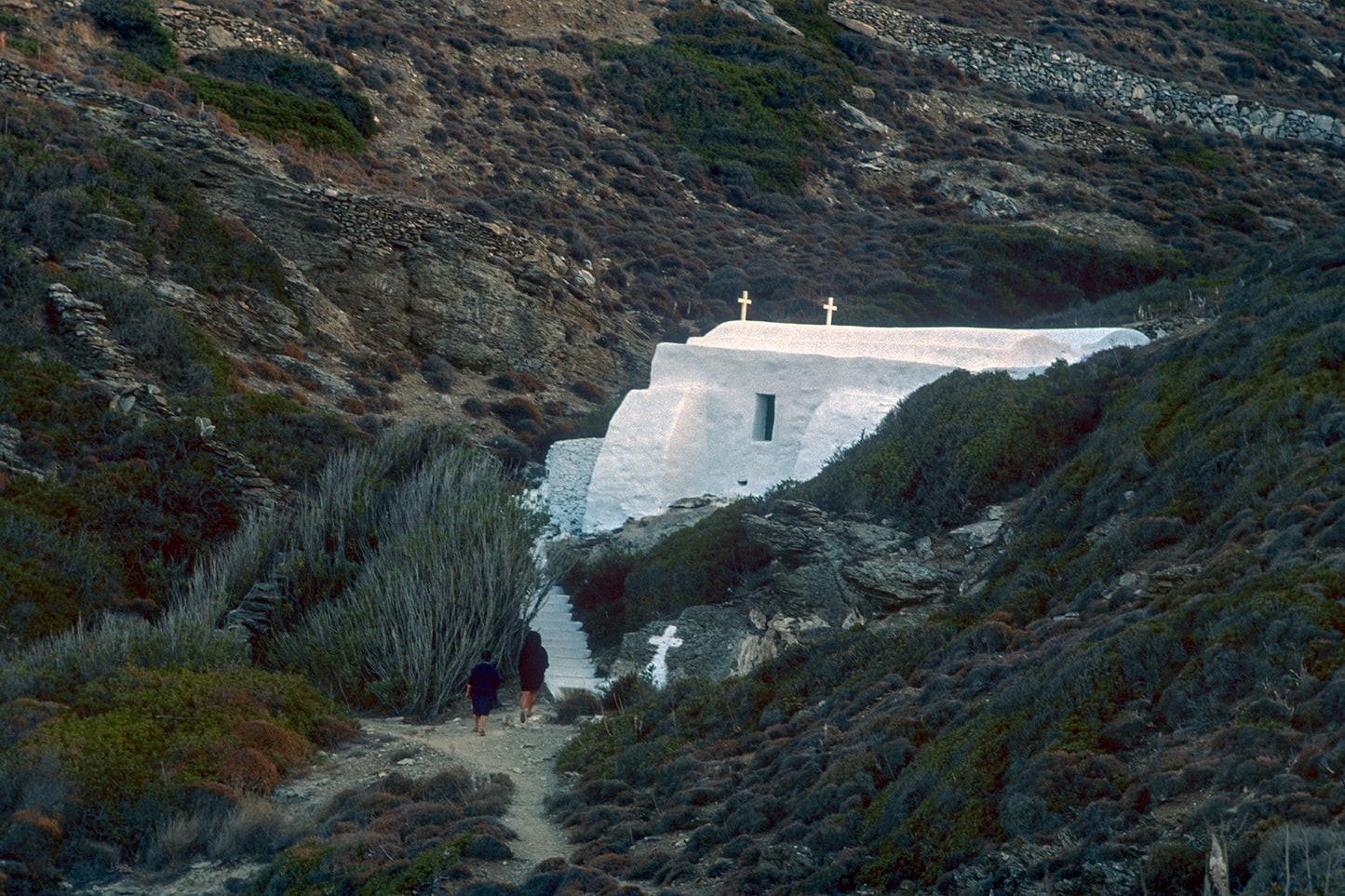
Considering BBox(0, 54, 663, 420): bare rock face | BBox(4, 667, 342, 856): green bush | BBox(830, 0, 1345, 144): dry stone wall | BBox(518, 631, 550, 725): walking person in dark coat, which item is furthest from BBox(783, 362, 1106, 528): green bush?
BBox(830, 0, 1345, 144): dry stone wall

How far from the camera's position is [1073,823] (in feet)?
19.0

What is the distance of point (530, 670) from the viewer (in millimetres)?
12391

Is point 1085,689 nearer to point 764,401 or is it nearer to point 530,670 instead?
point 530,670

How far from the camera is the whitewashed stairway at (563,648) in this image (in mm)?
13922

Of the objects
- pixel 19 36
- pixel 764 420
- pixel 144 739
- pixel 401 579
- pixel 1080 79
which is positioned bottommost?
pixel 144 739

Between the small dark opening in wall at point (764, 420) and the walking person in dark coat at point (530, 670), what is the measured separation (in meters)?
7.14

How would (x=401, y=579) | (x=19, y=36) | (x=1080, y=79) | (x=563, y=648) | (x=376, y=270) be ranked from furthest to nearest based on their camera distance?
(x=1080, y=79) → (x=19, y=36) → (x=376, y=270) → (x=563, y=648) → (x=401, y=579)

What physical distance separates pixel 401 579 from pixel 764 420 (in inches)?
307

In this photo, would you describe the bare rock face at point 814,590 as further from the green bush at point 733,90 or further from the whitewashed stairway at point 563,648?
the green bush at point 733,90

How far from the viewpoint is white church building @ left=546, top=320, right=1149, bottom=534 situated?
1720cm

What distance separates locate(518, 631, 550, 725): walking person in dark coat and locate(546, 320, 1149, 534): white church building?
5927 mm

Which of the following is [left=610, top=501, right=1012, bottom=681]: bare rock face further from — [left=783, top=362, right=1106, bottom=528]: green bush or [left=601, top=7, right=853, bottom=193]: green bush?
[left=601, top=7, right=853, bottom=193]: green bush

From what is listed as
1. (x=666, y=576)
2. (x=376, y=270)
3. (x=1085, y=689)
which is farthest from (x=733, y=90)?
(x=1085, y=689)

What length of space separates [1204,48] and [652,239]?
119 ft
